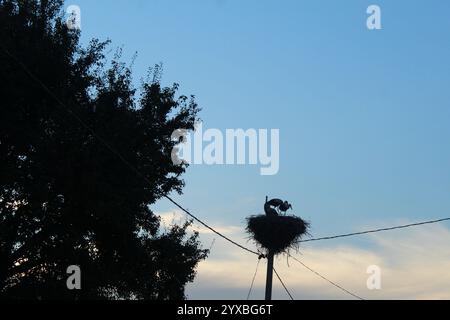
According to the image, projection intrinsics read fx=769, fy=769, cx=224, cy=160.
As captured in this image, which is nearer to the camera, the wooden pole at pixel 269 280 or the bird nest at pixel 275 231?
the wooden pole at pixel 269 280

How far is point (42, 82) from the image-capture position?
22.8 m

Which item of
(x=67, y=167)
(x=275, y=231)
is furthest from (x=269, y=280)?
(x=67, y=167)

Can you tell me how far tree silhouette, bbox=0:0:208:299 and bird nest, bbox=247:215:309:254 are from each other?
3.34 meters

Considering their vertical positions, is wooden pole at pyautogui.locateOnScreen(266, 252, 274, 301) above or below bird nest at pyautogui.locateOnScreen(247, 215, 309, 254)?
below

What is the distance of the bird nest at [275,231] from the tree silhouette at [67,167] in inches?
132

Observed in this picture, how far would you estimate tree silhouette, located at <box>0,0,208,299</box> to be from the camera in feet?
71.9

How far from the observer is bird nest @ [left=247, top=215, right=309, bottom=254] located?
933 inches

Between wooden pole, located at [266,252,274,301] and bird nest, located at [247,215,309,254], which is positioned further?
bird nest, located at [247,215,309,254]

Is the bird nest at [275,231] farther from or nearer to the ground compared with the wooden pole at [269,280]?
farther from the ground

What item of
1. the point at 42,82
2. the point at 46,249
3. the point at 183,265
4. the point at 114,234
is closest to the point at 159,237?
the point at 183,265

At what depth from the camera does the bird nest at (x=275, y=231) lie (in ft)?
77.7
